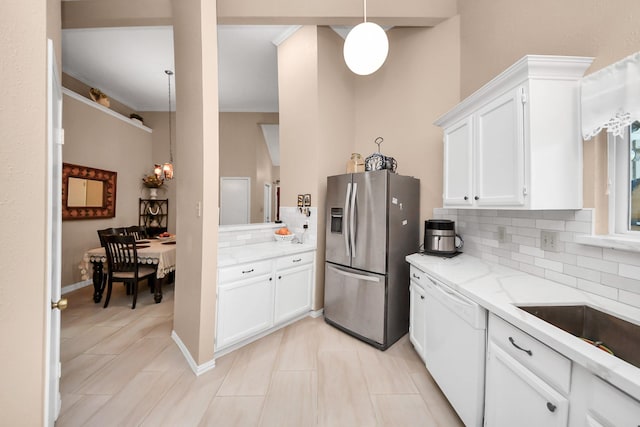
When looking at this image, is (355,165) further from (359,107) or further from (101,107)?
(101,107)

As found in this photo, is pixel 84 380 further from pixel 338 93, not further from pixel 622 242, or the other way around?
pixel 338 93

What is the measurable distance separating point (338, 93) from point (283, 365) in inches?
120

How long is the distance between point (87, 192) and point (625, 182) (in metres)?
6.23

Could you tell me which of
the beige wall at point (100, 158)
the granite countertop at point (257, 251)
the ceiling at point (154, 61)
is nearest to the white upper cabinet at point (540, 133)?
the granite countertop at point (257, 251)

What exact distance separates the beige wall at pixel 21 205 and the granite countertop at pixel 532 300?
171 centimetres

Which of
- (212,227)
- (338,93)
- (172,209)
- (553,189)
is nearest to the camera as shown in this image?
(553,189)

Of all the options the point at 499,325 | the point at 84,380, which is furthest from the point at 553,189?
the point at 84,380

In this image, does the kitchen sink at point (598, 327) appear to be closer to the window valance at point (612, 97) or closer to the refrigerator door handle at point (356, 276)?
the window valance at point (612, 97)

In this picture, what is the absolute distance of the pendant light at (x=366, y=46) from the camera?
192 cm

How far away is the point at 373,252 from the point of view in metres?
2.34

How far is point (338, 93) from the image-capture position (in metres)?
3.11

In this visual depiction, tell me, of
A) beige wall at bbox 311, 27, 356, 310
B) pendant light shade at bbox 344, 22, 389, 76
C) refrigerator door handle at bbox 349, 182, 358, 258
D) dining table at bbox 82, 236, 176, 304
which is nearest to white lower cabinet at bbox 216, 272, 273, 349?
beige wall at bbox 311, 27, 356, 310

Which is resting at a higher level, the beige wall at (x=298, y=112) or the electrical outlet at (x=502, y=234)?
the beige wall at (x=298, y=112)

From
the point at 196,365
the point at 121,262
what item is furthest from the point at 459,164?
the point at 121,262
